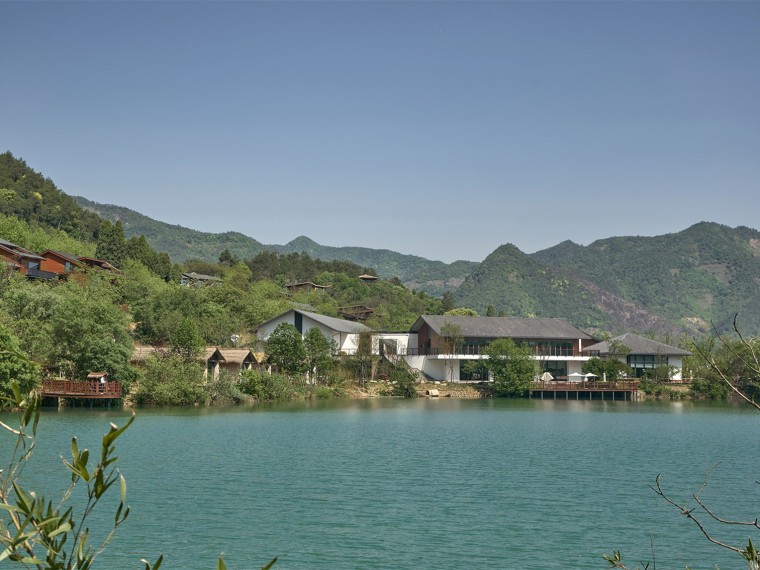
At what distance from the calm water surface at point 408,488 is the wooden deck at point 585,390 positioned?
20.4 metres

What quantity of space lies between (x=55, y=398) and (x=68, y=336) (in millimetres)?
3089

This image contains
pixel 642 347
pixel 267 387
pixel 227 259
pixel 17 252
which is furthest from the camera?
pixel 227 259

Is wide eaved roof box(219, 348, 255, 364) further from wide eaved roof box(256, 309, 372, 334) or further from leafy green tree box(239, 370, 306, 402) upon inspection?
wide eaved roof box(256, 309, 372, 334)

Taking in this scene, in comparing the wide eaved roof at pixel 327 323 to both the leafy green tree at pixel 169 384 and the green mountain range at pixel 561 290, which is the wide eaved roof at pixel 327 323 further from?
the green mountain range at pixel 561 290

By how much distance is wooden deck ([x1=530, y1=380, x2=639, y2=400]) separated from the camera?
56.6 m

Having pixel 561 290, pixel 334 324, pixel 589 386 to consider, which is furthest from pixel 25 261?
pixel 561 290

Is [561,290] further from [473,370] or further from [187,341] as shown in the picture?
[187,341]

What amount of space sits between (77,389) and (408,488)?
2423 centimetres

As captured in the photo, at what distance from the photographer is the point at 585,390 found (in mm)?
57031

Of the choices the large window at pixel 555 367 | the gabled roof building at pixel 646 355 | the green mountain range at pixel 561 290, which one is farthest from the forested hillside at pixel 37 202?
the gabled roof building at pixel 646 355

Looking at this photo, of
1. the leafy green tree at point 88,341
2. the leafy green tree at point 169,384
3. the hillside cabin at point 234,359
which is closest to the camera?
the leafy green tree at point 88,341

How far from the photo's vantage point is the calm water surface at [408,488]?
1397 cm

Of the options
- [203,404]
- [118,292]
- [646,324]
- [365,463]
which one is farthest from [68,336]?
[646,324]

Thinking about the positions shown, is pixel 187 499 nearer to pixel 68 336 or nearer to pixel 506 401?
pixel 68 336
